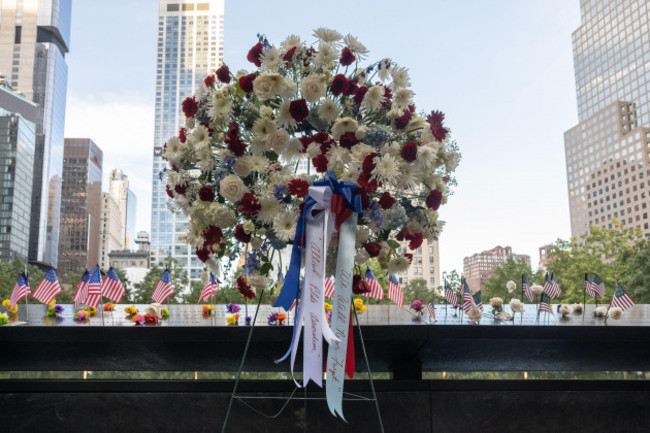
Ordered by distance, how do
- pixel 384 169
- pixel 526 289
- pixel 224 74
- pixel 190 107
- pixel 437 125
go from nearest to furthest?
pixel 384 169
pixel 437 125
pixel 224 74
pixel 190 107
pixel 526 289

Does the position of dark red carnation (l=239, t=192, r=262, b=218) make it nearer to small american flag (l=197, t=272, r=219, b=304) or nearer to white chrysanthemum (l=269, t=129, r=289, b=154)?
white chrysanthemum (l=269, t=129, r=289, b=154)

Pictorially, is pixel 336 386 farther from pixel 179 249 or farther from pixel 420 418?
pixel 179 249

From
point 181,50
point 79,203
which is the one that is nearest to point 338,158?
point 79,203

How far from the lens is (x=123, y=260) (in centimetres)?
12656

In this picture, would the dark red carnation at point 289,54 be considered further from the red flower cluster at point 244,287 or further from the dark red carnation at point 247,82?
the red flower cluster at point 244,287

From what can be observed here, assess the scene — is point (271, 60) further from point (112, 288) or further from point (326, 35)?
point (112, 288)

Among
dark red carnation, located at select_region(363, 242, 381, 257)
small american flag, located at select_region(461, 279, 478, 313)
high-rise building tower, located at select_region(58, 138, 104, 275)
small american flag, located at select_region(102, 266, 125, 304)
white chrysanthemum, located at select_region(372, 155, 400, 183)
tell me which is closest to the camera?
white chrysanthemum, located at select_region(372, 155, 400, 183)

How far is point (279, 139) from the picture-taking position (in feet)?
10.1

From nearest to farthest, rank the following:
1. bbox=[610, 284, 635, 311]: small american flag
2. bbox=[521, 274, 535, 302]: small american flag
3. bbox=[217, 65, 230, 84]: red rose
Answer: bbox=[217, 65, 230, 84]: red rose
bbox=[610, 284, 635, 311]: small american flag
bbox=[521, 274, 535, 302]: small american flag

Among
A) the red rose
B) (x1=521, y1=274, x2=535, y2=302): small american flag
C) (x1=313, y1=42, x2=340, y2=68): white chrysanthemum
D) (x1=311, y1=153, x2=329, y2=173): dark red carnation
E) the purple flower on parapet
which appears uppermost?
(x1=313, y1=42, x2=340, y2=68): white chrysanthemum

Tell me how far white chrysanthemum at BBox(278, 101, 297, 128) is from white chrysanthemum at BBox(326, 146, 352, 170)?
268mm

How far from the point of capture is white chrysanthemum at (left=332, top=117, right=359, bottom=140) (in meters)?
3.06

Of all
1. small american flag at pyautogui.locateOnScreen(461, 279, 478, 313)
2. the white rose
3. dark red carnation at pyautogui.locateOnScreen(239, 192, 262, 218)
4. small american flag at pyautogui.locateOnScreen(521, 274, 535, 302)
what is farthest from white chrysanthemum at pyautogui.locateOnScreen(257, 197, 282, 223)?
small american flag at pyautogui.locateOnScreen(521, 274, 535, 302)

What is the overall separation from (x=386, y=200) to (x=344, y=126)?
1.40 feet
